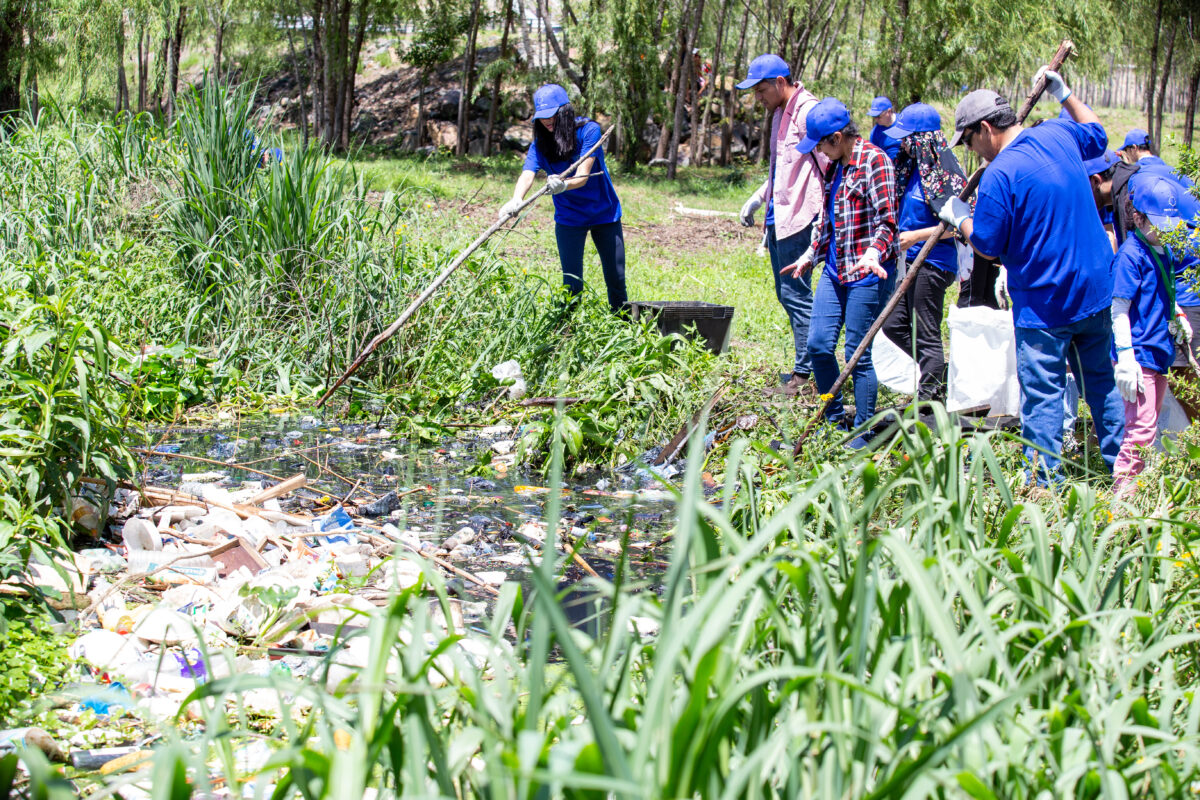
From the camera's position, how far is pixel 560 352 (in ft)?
19.2

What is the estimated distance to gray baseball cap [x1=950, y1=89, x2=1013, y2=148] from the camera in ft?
12.2

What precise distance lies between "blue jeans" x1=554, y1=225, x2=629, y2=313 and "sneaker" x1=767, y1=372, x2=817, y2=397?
113 cm

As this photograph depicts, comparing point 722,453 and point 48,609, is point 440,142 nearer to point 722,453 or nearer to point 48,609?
point 722,453

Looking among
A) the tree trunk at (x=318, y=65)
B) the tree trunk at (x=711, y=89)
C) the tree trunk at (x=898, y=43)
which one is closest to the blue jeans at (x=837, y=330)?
the tree trunk at (x=898, y=43)

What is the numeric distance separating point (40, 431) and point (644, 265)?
857 cm

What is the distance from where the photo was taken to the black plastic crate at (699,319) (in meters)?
5.96

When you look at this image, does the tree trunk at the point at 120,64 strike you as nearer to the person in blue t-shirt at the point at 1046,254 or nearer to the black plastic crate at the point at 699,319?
the black plastic crate at the point at 699,319

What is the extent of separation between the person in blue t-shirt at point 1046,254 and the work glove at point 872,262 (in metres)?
0.71

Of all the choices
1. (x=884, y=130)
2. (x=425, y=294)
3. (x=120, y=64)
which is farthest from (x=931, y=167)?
(x=120, y=64)

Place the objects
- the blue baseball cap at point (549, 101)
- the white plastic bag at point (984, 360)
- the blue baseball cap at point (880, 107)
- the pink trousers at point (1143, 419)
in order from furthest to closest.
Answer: the blue baseball cap at point (880, 107) < the blue baseball cap at point (549, 101) < the white plastic bag at point (984, 360) < the pink trousers at point (1143, 419)

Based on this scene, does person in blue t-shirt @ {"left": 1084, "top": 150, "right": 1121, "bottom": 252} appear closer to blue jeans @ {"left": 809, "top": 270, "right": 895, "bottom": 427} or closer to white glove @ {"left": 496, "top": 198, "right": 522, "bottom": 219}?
blue jeans @ {"left": 809, "top": 270, "right": 895, "bottom": 427}

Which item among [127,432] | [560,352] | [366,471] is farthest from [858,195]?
[127,432]

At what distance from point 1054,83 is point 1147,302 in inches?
38.5

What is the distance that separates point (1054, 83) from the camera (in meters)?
4.16
